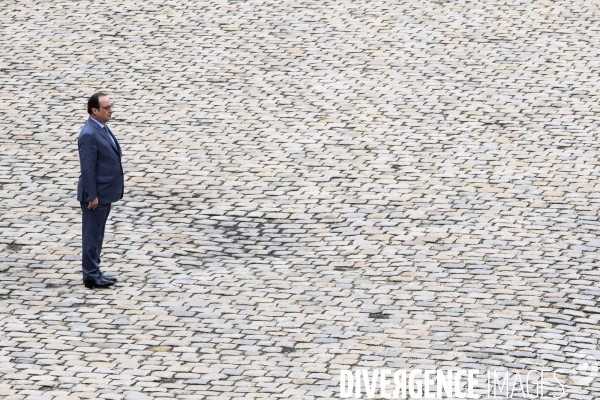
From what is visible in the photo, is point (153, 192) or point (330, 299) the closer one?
point (330, 299)

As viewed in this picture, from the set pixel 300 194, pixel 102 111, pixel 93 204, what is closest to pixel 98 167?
pixel 93 204

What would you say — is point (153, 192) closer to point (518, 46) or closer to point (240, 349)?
point (240, 349)

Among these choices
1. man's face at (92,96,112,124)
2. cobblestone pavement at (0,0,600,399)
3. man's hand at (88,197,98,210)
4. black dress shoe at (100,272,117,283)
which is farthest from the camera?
black dress shoe at (100,272,117,283)

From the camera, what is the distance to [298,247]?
11.7 meters

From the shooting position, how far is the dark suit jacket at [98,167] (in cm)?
1065

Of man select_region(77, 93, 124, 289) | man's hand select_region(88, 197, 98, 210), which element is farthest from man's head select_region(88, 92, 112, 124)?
man's hand select_region(88, 197, 98, 210)

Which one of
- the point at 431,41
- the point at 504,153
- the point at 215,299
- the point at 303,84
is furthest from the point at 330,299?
the point at 431,41

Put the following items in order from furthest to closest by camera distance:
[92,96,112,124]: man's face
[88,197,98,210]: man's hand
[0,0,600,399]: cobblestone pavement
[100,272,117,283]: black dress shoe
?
[100,272,117,283]: black dress shoe → [92,96,112,124]: man's face → [88,197,98,210]: man's hand → [0,0,600,399]: cobblestone pavement

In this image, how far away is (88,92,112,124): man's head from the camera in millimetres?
10719

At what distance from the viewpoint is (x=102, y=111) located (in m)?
10.8

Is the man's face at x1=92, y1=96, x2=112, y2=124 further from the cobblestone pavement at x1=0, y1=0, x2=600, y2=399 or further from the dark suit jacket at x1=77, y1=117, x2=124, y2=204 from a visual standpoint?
the cobblestone pavement at x1=0, y1=0, x2=600, y2=399

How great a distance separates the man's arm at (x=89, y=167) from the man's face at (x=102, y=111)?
0.67ft

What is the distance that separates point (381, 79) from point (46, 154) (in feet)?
15.7

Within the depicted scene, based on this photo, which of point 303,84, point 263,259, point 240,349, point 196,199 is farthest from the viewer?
point 303,84
